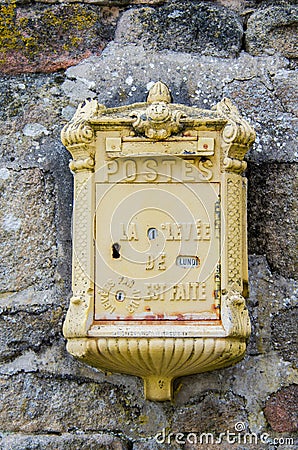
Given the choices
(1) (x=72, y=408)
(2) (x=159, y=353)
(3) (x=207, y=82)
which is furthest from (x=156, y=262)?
(3) (x=207, y=82)

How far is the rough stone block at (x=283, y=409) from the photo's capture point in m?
2.24

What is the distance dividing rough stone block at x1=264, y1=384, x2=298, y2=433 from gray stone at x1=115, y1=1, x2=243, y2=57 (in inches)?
36.2

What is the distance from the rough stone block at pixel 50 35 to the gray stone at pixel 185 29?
0.07 metres

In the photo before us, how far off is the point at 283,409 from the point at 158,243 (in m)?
0.53

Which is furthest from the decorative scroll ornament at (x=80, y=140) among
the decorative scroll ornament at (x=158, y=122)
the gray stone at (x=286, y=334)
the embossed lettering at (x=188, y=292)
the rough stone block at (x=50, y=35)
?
the gray stone at (x=286, y=334)

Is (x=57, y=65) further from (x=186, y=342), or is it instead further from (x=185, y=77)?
(x=186, y=342)

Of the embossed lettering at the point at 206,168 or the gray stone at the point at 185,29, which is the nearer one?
the embossed lettering at the point at 206,168

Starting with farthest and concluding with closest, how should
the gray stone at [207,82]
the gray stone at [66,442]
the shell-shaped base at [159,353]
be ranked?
the gray stone at [207,82] → the gray stone at [66,442] → the shell-shaped base at [159,353]

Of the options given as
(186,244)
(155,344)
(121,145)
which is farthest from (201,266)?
(121,145)

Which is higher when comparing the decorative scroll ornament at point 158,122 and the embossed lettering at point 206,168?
the decorative scroll ornament at point 158,122

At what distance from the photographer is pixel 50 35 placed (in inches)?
96.9

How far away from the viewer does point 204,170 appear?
2205mm

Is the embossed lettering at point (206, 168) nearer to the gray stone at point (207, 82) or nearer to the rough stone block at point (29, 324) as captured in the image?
the gray stone at point (207, 82)

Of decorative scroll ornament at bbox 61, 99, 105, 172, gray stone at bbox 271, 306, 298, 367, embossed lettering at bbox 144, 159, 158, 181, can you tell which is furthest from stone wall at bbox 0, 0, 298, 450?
embossed lettering at bbox 144, 159, 158, 181
